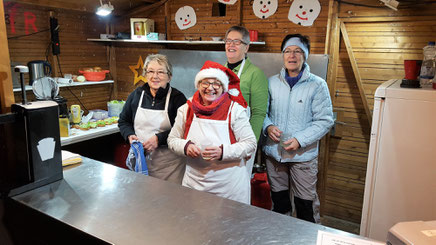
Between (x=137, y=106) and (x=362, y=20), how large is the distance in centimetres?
206

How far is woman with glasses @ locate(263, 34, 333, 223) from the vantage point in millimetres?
2309

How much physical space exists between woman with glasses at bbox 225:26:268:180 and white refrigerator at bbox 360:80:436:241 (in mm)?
804

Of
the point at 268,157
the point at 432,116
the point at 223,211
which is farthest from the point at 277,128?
the point at 223,211

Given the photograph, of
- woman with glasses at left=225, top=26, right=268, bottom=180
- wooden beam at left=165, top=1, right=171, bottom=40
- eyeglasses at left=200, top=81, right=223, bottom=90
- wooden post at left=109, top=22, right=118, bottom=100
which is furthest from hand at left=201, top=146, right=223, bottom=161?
wooden post at left=109, top=22, right=118, bottom=100

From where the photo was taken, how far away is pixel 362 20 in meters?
2.84

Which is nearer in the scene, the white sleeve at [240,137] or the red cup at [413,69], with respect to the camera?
the red cup at [413,69]

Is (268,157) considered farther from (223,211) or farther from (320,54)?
(223,211)

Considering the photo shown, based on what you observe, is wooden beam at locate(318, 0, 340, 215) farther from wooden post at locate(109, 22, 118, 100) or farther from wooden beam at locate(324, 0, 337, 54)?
wooden post at locate(109, 22, 118, 100)

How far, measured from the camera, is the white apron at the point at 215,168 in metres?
1.90

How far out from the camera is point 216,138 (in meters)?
1.90

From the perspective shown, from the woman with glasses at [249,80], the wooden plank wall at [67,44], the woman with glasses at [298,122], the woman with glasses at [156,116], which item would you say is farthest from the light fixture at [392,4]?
the wooden plank wall at [67,44]

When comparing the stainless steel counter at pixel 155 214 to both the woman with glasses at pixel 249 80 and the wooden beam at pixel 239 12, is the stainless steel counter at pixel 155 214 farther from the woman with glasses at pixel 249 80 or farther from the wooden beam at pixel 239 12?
the wooden beam at pixel 239 12

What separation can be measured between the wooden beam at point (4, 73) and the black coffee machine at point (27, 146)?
0.10 metres

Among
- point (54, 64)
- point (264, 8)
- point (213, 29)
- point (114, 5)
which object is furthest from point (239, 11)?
point (54, 64)
